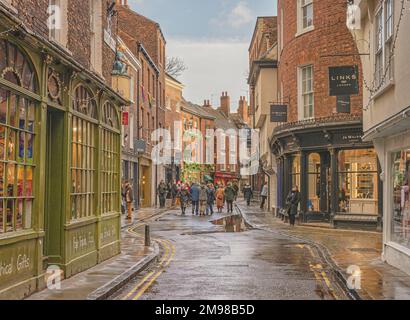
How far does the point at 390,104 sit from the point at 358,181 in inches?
441

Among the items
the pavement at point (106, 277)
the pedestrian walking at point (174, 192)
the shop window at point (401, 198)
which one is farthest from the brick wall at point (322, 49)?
the pedestrian walking at point (174, 192)

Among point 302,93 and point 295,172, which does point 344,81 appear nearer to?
point 302,93

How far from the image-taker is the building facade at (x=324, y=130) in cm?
2380

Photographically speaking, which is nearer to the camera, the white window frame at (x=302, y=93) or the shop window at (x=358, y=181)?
the shop window at (x=358, y=181)

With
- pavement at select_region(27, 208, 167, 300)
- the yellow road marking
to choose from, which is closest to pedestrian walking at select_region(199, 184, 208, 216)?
pavement at select_region(27, 208, 167, 300)

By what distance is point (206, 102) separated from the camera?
95125mm

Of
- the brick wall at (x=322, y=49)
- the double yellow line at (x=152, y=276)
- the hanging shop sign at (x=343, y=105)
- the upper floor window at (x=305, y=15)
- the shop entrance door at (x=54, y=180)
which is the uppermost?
the upper floor window at (x=305, y=15)

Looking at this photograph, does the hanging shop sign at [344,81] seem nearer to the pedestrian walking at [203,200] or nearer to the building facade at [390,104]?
the building facade at [390,104]

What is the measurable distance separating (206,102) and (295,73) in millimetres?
68178

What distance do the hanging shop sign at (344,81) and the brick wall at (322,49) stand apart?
16.7 ft

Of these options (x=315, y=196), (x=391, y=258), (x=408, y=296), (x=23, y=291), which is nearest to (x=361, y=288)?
(x=408, y=296)

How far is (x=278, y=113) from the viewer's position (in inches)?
1100

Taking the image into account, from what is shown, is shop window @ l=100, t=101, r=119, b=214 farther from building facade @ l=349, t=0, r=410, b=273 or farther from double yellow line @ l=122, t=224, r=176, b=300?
building facade @ l=349, t=0, r=410, b=273
